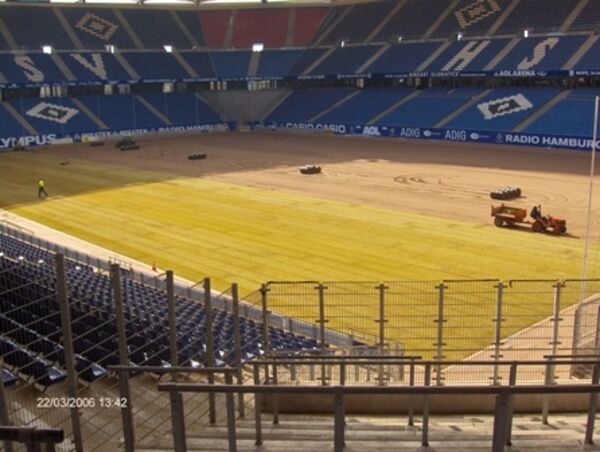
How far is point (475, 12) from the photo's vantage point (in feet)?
239

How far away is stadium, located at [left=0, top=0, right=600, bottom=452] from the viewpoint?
8.77 m

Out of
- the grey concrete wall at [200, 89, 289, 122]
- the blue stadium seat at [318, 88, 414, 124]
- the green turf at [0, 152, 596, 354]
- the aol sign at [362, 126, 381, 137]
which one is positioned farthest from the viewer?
the grey concrete wall at [200, 89, 289, 122]

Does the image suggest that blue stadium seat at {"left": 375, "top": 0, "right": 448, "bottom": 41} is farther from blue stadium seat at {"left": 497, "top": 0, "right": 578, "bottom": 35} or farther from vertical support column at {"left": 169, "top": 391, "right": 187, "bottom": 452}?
vertical support column at {"left": 169, "top": 391, "right": 187, "bottom": 452}

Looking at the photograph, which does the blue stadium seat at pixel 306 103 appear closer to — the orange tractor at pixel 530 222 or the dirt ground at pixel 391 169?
the dirt ground at pixel 391 169

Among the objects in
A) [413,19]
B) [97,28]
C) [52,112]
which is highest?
[413,19]

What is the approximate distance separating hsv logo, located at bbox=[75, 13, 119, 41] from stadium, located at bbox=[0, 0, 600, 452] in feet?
1.14

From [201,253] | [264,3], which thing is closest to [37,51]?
[264,3]

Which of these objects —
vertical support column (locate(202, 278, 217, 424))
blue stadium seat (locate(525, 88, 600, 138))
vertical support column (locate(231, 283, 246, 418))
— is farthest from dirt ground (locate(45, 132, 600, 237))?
vertical support column (locate(202, 278, 217, 424))

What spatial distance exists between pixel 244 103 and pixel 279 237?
55909 mm

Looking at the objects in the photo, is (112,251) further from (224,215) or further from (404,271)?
(404,271)

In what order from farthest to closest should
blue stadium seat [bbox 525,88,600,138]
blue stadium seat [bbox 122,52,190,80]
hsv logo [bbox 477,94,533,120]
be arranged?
1. blue stadium seat [bbox 122,52,190,80]
2. hsv logo [bbox 477,94,533,120]
3. blue stadium seat [bbox 525,88,600,138]

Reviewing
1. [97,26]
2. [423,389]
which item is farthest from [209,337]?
[97,26]

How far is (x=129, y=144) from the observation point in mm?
64375

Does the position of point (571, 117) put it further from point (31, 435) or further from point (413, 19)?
point (31, 435)
